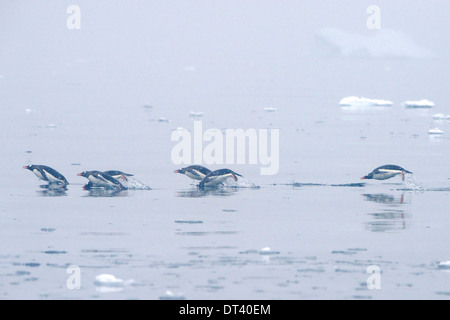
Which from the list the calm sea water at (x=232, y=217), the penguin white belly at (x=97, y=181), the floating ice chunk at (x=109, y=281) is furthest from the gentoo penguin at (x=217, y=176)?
the floating ice chunk at (x=109, y=281)


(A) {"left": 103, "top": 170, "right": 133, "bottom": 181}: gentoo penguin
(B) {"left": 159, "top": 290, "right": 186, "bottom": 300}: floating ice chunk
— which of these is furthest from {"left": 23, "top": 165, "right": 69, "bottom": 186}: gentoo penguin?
(B) {"left": 159, "top": 290, "right": 186, "bottom": 300}: floating ice chunk

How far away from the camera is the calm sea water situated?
10672 mm

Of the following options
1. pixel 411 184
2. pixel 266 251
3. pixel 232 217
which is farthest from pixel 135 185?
pixel 266 251

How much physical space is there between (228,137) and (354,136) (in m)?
3.04

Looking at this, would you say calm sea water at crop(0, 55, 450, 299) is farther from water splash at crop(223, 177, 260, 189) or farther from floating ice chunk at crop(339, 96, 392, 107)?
floating ice chunk at crop(339, 96, 392, 107)

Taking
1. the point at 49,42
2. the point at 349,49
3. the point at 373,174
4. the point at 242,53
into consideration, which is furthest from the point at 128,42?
the point at 373,174

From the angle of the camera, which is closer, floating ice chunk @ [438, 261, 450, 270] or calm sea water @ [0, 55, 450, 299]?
calm sea water @ [0, 55, 450, 299]

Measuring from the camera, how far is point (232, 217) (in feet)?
46.8

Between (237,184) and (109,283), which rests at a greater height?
(237,184)

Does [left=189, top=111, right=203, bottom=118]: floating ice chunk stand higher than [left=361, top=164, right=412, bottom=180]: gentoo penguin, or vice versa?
[left=189, top=111, right=203, bottom=118]: floating ice chunk

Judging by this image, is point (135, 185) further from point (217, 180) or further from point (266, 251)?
point (266, 251)

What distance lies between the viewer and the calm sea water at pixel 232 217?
10.7 meters

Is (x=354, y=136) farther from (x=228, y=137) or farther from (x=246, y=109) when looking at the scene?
(x=246, y=109)
